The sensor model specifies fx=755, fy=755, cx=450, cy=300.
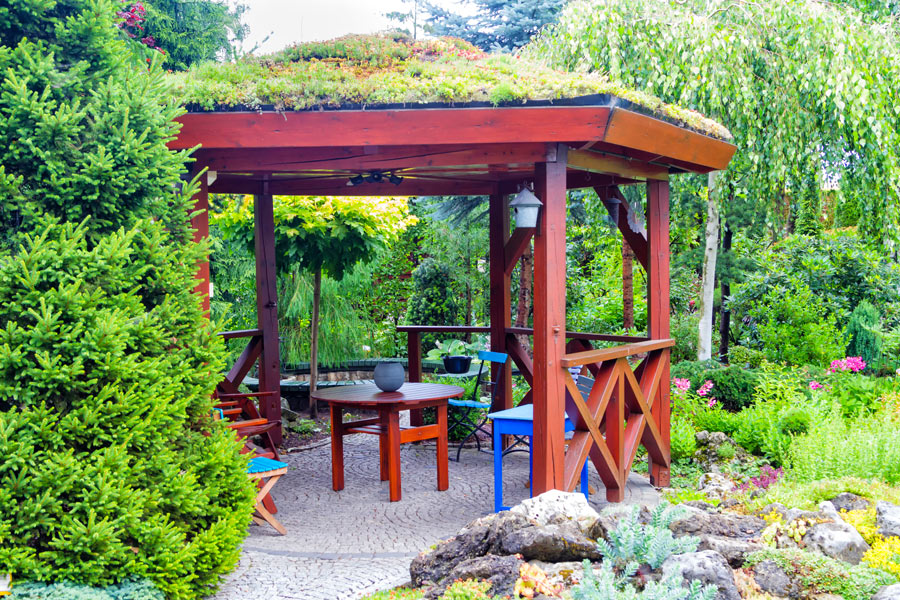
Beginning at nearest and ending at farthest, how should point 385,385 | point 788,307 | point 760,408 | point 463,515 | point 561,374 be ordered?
point 561,374, point 463,515, point 385,385, point 760,408, point 788,307

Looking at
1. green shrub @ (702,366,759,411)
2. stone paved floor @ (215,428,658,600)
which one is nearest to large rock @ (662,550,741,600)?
stone paved floor @ (215,428,658,600)

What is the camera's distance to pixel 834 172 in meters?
8.45

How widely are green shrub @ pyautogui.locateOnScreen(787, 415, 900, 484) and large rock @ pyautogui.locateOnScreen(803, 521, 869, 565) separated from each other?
1.42 meters

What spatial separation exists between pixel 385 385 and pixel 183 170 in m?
2.57

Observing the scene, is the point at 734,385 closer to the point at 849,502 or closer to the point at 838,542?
the point at 849,502

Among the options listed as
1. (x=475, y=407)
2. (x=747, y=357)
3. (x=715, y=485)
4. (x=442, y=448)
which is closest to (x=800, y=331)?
(x=747, y=357)

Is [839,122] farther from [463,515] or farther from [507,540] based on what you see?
[507,540]

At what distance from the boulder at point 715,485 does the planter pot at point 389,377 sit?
7.50ft

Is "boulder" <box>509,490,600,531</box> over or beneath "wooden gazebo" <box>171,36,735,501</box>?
beneath

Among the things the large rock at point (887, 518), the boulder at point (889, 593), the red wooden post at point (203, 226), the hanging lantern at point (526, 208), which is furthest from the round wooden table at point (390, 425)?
the boulder at point (889, 593)

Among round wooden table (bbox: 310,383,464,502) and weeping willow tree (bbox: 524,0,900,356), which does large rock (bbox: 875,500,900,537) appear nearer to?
round wooden table (bbox: 310,383,464,502)

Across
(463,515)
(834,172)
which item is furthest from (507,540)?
(834,172)

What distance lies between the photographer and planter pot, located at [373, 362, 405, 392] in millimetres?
5684

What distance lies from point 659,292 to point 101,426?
3.89 m
